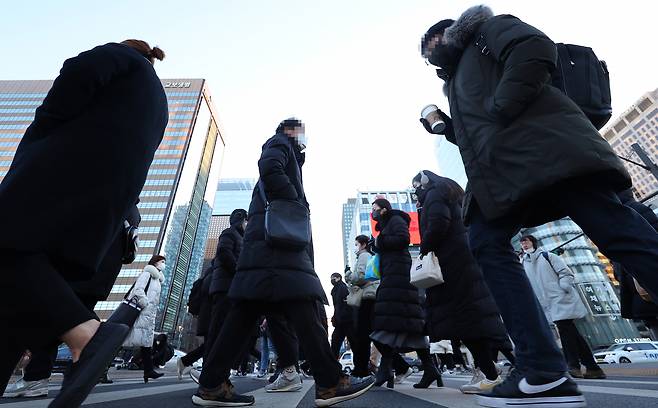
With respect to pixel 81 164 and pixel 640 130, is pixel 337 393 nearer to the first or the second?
pixel 81 164

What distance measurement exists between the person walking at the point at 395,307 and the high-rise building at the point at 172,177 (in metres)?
75.6

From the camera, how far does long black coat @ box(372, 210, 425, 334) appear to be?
336cm

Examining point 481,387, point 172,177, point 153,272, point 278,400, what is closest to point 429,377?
point 481,387

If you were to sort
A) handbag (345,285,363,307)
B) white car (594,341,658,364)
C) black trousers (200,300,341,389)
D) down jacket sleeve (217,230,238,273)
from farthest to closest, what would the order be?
white car (594,341,658,364) < handbag (345,285,363,307) < down jacket sleeve (217,230,238,273) < black trousers (200,300,341,389)

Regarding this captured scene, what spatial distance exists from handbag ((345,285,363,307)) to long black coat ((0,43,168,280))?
3.27 metres

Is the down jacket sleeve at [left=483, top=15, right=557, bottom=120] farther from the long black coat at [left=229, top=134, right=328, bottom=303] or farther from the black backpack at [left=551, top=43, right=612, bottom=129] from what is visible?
the long black coat at [left=229, top=134, right=328, bottom=303]

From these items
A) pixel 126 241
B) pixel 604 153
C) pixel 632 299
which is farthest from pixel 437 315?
pixel 126 241

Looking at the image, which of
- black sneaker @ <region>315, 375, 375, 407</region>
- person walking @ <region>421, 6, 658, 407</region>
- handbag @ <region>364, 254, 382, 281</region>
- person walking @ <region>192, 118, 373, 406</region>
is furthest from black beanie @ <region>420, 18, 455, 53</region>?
handbag @ <region>364, 254, 382, 281</region>

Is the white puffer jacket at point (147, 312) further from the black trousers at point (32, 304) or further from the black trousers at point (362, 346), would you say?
the black trousers at point (32, 304)

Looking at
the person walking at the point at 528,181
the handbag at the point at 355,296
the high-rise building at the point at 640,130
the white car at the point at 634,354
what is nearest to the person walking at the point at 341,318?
the handbag at the point at 355,296

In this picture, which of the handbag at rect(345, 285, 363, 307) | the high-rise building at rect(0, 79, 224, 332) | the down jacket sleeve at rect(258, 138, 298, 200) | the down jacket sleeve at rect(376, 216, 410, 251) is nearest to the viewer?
the down jacket sleeve at rect(258, 138, 298, 200)

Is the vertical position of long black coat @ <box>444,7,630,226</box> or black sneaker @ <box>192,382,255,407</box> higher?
long black coat @ <box>444,7,630,226</box>

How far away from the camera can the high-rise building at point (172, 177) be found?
73.2m

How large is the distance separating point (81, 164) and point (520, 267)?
6.60 ft
